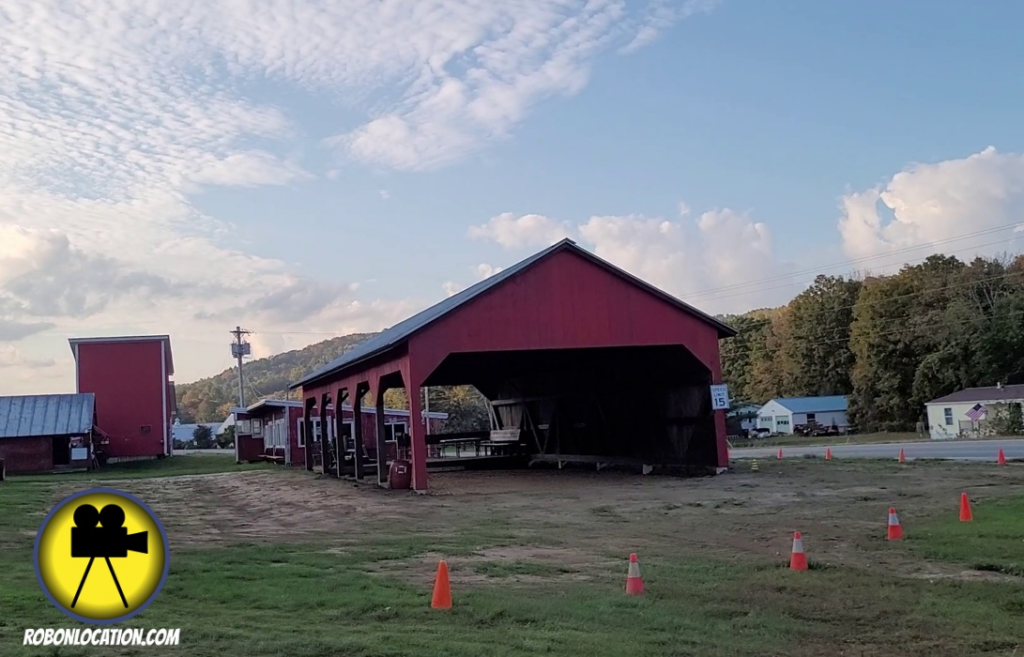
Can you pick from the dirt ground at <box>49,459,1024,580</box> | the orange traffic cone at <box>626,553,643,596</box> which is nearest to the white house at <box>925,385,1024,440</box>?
the dirt ground at <box>49,459,1024,580</box>

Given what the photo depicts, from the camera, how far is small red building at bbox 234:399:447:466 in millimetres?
44562

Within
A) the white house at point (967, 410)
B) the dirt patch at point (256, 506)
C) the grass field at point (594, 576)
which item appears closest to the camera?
the grass field at point (594, 576)

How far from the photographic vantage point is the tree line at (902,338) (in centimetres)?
6425

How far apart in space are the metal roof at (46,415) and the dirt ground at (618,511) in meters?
21.5

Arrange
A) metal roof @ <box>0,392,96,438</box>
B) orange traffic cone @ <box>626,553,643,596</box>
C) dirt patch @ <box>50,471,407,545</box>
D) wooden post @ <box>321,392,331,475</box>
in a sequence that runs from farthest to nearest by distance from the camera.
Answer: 1. metal roof @ <box>0,392,96,438</box>
2. wooden post @ <box>321,392,331,475</box>
3. dirt patch @ <box>50,471,407,545</box>
4. orange traffic cone @ <box>626,553,643,596</box>

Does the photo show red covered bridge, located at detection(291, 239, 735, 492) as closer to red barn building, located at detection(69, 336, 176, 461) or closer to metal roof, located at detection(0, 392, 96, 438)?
metal roof, located at detection(0, 392, 96, 438)

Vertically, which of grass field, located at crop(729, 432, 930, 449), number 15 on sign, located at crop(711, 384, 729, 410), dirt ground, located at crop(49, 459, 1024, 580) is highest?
number 15 on sign, located at crop(711, 384, 729, 410)

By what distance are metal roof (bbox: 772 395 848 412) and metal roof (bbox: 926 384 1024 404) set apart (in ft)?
70.8

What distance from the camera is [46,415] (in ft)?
158

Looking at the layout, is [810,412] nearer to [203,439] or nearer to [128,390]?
[128,390]

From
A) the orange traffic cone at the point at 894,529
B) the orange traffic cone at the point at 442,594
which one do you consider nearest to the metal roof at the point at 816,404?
the orange traffic cone at the point at 894,529

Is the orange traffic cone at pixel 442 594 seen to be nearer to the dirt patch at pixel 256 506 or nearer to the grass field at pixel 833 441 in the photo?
the dirt patch at pixel 256 506

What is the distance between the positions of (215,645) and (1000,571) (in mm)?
8375

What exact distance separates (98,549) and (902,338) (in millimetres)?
72319
